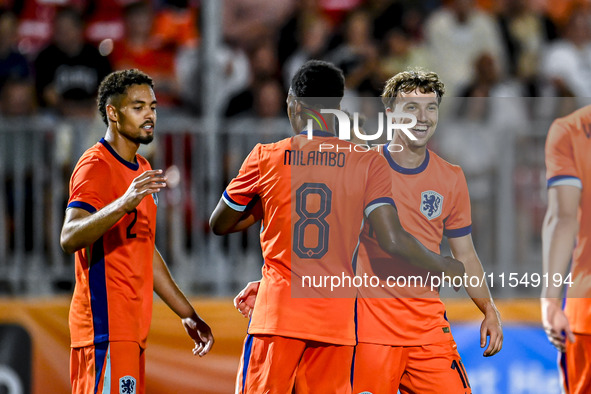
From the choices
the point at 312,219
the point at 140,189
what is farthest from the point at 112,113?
the point at 312,219

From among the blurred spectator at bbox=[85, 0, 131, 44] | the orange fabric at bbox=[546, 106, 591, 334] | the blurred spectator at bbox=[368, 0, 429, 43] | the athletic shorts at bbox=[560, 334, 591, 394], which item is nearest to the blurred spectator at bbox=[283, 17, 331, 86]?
the blurred spectator at bbox=[368, 0, 429, 43]

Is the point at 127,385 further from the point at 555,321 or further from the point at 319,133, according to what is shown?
the point at 555,321

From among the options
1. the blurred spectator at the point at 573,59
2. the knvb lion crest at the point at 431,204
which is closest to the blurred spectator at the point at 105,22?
the blurred spectator at the point at 573,59

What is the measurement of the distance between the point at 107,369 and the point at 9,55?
513 centimetres

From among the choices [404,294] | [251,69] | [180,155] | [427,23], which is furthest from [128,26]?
[404,294]

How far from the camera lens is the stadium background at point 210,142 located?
7.90 metres

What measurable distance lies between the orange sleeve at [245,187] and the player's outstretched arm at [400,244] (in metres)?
0.69

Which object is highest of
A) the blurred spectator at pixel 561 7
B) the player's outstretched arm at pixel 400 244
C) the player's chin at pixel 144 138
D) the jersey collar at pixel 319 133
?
the blurred spectator at pixel 561 7

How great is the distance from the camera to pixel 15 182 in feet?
26.3

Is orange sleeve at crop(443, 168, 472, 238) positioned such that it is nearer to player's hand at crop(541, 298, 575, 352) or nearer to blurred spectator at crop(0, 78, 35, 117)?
player's hand at crop(541, 298, 575, 352)

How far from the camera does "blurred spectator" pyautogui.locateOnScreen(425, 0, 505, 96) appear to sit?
32.7 ft

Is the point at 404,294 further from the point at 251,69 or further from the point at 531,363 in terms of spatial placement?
the point at 251,69

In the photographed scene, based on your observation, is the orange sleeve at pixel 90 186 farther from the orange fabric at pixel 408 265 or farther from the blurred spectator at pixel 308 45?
the blurred spectator at pixel 308 45

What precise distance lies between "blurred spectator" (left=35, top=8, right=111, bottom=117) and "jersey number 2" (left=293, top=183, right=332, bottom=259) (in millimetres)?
4031
